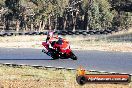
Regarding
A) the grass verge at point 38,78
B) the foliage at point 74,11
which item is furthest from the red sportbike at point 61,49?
the foliage at point 74,11

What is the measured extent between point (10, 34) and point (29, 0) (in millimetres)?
35019

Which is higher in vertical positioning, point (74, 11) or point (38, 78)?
point (74, 11)

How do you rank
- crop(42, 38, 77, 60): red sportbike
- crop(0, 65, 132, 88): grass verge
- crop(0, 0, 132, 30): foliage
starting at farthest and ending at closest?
crop(0, 0, 132, 30): foliage, crop(42, 38, 77, 60): red sportbike, crop(0, 65, 132, 88): grass verge

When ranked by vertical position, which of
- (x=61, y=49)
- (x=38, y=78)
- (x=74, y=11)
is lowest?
(x=38, y=78)

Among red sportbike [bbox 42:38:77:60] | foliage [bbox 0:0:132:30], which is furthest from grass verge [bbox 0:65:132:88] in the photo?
foliage [bbox 0:0:132:30]

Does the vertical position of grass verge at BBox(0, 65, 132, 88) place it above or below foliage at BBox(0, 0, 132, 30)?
below

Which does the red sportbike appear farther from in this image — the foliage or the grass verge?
the foliage

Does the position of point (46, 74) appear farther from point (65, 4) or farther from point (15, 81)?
point (65, 4)

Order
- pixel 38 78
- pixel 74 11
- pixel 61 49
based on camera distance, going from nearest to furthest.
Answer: pixel 38 78 < pixel 61 49 < pixel 74 11

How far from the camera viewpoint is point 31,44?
54125 mm

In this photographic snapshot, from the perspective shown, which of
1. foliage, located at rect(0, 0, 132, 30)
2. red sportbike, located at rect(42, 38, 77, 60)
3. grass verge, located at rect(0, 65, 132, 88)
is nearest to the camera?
grass verge, located at rect(0, 65, 132, 88)

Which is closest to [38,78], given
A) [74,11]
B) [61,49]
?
[61,49]

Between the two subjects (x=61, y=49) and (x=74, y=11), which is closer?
(x=61, y=49)

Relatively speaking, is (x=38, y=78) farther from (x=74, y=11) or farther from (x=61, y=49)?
(x=74, y=11)
